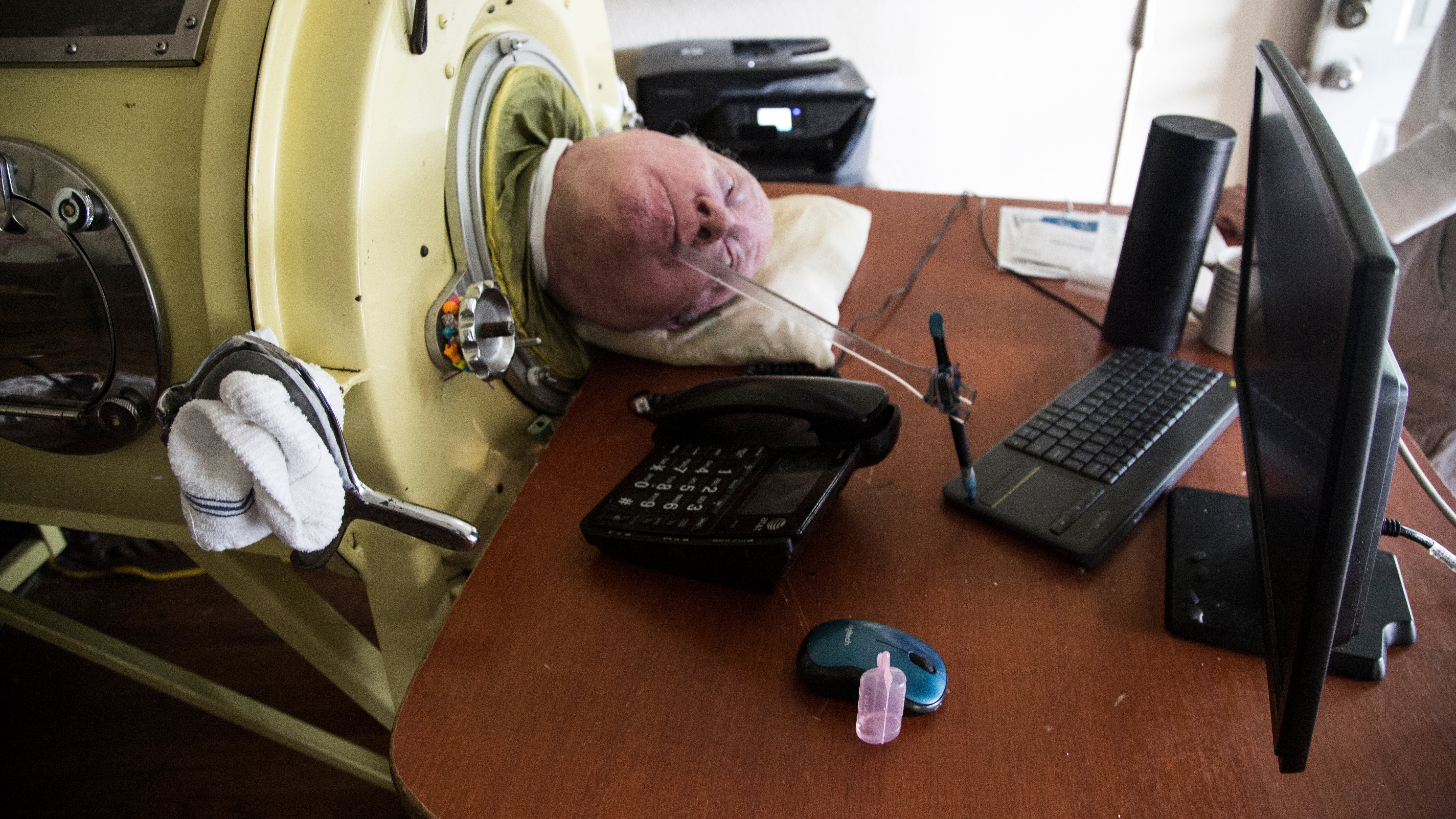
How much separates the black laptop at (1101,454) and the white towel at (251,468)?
0.47 metres

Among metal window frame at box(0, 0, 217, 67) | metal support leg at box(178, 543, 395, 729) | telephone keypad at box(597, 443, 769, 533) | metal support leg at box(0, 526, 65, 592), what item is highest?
metal window frame at box(0, 0, 217, 67)

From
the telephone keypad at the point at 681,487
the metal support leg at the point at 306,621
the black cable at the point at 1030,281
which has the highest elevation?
the telephone keypad at the point at 681,487

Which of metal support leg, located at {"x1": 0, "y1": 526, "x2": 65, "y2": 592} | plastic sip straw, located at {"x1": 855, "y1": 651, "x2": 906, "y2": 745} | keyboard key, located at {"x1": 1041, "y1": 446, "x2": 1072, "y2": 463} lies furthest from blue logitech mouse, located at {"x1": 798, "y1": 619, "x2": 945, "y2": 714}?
metal support leg, located at {"x1": 0, "y1": 526, "x2": 65, "y2": 592}

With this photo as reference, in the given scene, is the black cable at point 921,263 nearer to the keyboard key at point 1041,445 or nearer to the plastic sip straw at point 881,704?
the keyboard key at point 1041,445

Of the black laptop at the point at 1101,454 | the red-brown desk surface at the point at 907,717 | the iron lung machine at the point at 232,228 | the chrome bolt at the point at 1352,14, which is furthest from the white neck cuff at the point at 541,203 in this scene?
the chrome bolt at the point at 1352,14

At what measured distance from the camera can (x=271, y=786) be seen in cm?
126

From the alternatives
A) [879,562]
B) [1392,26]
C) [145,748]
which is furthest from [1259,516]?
[1392,26]

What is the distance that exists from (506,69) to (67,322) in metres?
0.42

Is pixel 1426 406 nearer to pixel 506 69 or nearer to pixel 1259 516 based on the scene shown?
pixel 1259 516

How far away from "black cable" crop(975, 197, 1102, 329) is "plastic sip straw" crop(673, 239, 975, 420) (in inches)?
10.0

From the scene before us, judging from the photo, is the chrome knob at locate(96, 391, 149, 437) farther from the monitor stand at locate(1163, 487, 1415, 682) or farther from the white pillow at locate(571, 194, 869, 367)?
the monitor stand at locate(1163, 487, 1415, 682)

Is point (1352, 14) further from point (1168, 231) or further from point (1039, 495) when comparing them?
point (1039, 495)

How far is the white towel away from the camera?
0.46 metres

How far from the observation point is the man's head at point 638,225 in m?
0.77
